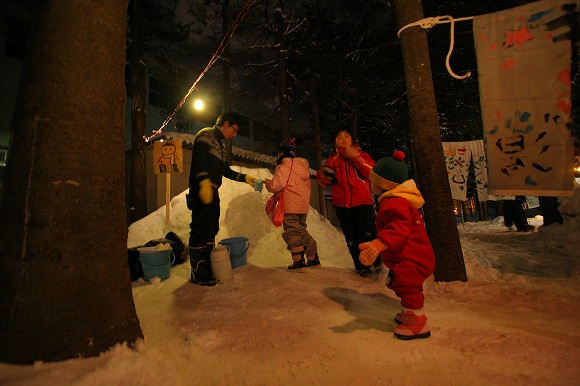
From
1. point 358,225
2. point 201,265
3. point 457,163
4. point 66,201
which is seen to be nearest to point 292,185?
point 358,225

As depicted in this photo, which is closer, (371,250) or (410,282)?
(371,250)

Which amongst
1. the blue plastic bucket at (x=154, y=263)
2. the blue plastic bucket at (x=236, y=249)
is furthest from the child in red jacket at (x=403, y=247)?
the blue plastic bucket at (x=154, y=263)

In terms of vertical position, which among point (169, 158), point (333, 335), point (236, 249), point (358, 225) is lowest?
point (333, 335)

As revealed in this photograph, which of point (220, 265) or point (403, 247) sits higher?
point (403, 247)

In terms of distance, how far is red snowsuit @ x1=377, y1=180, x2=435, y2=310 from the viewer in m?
2.30

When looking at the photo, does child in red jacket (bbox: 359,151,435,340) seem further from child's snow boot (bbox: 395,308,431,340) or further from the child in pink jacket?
the child in pink jacket

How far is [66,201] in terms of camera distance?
179 cm

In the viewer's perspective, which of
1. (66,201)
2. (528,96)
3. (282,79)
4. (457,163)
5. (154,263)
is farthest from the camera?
(457,163)

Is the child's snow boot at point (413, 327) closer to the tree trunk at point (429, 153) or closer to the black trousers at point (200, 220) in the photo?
the tree trunk at point (429, 153)

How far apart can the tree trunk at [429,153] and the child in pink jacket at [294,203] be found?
1.66 meters

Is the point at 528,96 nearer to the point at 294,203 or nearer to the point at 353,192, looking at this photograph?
the point at 353,192

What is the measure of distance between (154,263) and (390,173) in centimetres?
335

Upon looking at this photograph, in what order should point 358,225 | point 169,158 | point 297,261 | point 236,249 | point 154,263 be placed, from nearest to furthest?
point 154,263 < point 358,225 < point 297,261 < point 236,249 < point 169,158

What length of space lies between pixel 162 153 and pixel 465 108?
13043mm
